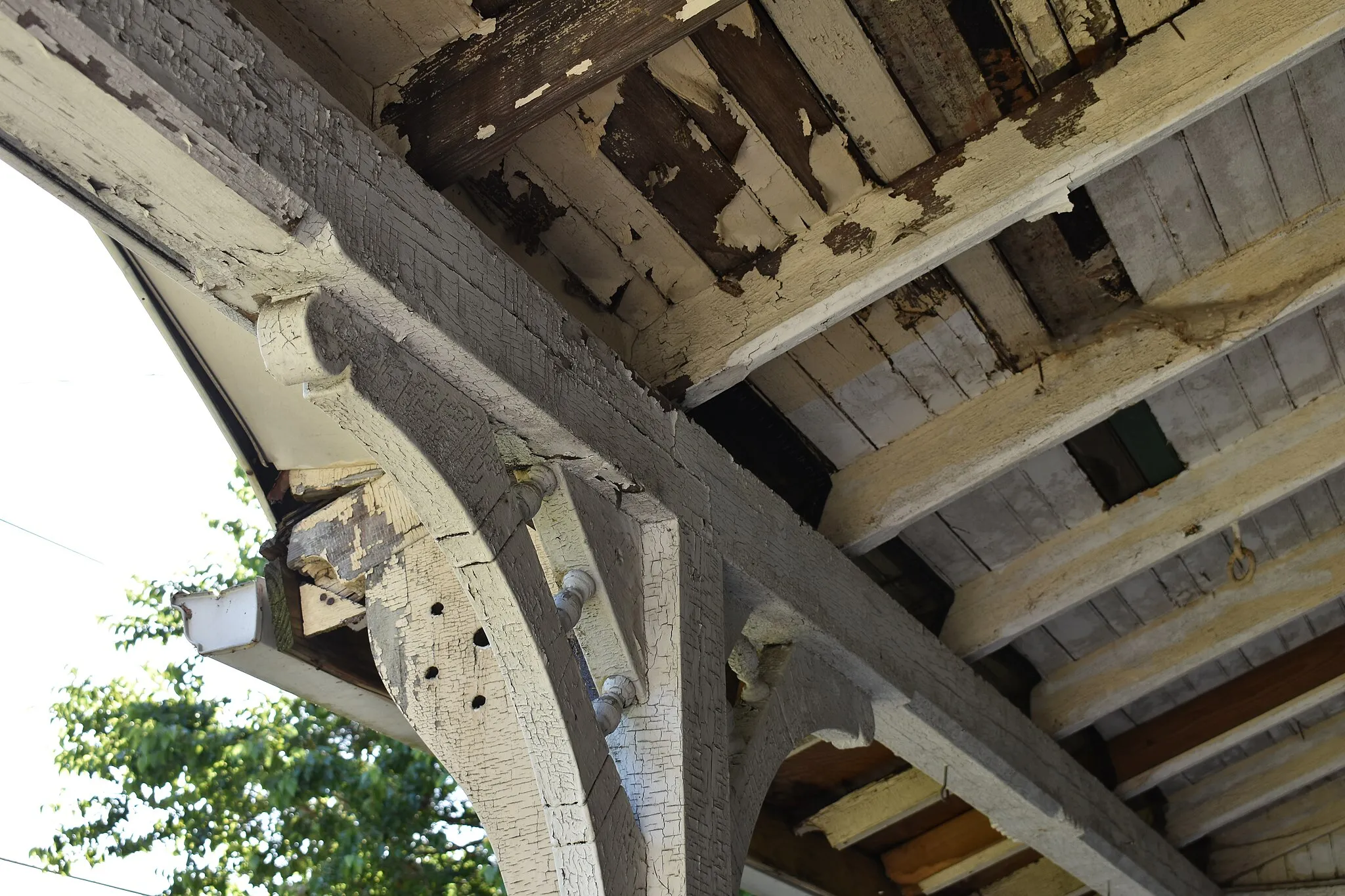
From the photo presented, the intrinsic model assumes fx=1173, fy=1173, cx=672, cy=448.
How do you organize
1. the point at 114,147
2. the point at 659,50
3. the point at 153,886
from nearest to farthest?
the point at 114,147
the point at 659,50
the point at 153,886

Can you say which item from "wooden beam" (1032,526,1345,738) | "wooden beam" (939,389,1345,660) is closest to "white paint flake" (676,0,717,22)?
"wooden beam" (939,389,1345,660)

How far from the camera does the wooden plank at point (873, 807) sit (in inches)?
139

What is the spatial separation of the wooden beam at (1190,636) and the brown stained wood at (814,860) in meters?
0.81

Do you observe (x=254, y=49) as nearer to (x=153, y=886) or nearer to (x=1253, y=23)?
(x=1253, y=23)

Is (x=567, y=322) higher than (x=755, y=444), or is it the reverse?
(x=755, y=444)

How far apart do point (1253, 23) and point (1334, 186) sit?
66cm

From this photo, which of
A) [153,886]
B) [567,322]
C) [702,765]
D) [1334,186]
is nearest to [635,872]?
[702,765]

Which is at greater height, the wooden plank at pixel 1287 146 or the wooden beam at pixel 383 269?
the wooden plank at pixel 1287 146

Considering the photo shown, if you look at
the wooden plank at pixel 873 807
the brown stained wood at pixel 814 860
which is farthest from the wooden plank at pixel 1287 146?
the brown stained wood at pixel 814 860

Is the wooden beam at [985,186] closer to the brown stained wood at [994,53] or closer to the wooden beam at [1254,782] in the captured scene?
the brown stained wood at [994,53]

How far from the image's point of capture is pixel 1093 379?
2.37 m

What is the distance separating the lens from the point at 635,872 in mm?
1596

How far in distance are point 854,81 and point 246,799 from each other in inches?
205

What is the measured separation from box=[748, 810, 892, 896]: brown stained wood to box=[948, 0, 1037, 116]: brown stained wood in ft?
6.89
